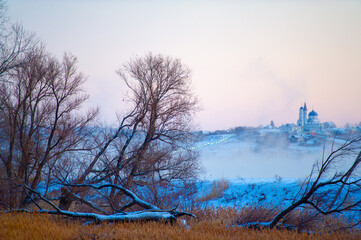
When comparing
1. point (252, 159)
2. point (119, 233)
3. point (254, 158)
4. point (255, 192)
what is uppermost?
point (119, 233)

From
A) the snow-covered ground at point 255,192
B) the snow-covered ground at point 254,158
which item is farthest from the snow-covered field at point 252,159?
the snow-covered ground at point 255,192

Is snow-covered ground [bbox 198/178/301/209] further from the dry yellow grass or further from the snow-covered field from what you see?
the dry yellow grass

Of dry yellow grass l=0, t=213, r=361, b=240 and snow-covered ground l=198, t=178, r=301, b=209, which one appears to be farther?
snow-covered ground l=198, t=178, r=301, b=209

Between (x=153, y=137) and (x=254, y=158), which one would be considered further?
(x=254, y=158)

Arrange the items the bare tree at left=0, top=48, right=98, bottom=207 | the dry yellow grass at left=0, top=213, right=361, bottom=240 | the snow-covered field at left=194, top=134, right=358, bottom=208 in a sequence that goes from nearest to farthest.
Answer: the dry yellow grass at left=0, top=213, right=361, bottom=240 → the bare tree at left=0, top=48, right=98, bottom=207 → the snow-covered field at left=194, top=134, right=358, bottom=208

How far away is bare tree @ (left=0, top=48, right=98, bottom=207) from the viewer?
14773mm

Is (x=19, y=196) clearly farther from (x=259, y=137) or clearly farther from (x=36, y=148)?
(x=259, y=137)

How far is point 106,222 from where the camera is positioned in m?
6.82

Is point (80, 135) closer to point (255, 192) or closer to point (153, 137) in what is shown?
point (153, 137)

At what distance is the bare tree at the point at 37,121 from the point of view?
48.5ft

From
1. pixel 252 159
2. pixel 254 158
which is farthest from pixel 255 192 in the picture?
pixel 254 158

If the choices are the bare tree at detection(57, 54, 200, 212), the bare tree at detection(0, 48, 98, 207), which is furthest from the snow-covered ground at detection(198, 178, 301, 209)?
the bare tree at detection(0, 48, 98, 207)

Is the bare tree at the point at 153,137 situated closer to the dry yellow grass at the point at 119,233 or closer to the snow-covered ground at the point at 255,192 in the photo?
the snow-covered ground at the point at 255,192

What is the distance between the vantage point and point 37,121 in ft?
52.2
